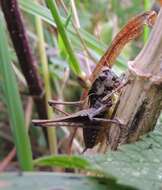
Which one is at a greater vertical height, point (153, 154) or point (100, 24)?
point (100, 24)

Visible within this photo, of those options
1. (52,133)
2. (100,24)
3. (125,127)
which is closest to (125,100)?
(125,127)

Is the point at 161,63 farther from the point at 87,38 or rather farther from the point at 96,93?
the point at 87,38

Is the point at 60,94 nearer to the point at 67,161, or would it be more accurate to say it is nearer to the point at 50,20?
the point at 50,20

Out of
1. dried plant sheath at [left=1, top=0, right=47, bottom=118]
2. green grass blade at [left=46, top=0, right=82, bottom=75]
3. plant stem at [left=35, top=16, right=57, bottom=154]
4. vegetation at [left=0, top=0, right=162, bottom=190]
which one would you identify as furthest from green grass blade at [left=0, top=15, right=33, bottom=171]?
plant stem at [left=35, top=16, right=57, bottom=154]

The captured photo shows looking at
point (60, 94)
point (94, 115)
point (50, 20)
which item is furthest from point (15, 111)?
point (60, 94)

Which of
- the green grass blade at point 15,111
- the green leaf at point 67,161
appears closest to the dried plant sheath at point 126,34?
the green grass blade at point 15,111

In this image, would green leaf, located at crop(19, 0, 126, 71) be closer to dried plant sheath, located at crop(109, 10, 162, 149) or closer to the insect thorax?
the insect thorax

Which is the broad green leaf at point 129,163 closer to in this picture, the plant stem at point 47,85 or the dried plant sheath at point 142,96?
the dried plant sheath at point 142,96
